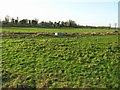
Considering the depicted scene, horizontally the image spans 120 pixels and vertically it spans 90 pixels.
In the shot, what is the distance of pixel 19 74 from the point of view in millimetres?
19719

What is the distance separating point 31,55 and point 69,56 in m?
3.49

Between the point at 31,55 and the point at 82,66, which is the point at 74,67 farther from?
the point at 31,55

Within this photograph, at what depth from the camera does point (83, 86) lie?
17141mm

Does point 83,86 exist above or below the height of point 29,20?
below

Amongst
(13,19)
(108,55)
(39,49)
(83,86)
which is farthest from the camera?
(13,19)

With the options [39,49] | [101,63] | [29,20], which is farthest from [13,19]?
[101,63]

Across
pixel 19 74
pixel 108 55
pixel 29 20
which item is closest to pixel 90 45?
pixel 108 55

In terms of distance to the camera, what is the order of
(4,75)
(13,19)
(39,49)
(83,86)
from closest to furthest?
(83,86)
(4,75)
(39,49)
(13,19)

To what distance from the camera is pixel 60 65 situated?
21141 millimetres

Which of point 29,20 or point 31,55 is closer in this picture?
point 31,55

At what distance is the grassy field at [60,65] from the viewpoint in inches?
709

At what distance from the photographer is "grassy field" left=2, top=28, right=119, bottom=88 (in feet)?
59.1

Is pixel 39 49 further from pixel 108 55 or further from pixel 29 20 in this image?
pixel 29 20

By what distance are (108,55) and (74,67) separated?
14.1ft
